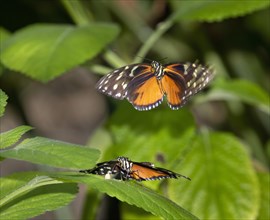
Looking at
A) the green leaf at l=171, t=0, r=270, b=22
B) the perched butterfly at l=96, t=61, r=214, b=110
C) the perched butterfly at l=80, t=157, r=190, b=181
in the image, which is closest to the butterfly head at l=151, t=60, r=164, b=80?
the perched butterfly at l=96, t=61, r=214, b=110

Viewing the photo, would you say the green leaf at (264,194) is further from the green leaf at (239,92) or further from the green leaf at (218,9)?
the green leaf at (218,9)

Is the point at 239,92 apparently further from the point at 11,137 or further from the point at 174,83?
the point at 11,137

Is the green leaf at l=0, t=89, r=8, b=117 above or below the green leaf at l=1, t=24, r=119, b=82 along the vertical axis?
above

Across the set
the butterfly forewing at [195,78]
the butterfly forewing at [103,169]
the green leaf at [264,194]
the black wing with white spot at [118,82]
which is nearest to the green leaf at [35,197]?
the butterfly forewing at [103,169]

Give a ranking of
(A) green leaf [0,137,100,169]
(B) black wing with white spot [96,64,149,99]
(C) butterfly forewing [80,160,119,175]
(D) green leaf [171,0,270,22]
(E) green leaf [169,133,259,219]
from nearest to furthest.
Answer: (A) green leaf [0,137,100,169] < (C) butterfly forewing [80,160,119,175] < (B) black wing with white spot [96,64,149,99] < (E) green leaf [169,133,259,219] < (D) green leaf [171,0,270,22]

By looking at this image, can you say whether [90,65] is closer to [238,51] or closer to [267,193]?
[267,193]

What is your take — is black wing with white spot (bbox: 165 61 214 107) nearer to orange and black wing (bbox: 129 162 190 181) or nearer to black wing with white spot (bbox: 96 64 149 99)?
black wing with white spot (bbox: 96 64 149 99)
